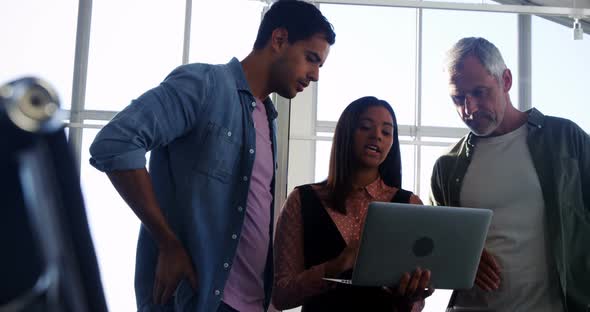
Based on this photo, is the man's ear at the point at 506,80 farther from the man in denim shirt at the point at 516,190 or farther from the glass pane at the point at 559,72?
the glass pane at the point at 559,72

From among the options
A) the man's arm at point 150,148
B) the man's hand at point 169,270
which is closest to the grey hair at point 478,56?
the man's arm at point 150,148

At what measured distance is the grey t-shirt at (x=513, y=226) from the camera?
1.85 meters

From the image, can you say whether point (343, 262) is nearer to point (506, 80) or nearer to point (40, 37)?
point (506, 80)

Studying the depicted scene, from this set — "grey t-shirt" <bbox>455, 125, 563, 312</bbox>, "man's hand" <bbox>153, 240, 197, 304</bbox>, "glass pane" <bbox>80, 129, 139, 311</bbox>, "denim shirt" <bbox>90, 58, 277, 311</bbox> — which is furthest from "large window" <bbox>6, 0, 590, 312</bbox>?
"man's hand" <bbox>153, 240, 197, 304</bbox>

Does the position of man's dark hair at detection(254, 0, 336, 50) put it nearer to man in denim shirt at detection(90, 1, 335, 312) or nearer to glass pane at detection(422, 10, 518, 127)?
man in denim shirt at detection(90, 1, 335, 312)

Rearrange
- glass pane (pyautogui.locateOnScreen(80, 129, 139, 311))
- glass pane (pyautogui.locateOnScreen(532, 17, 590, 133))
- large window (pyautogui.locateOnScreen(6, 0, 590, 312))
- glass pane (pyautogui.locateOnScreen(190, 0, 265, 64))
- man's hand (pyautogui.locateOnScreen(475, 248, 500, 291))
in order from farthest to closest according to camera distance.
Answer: glass pane (pyautogui.locateOnScreen(532, 17, 590, 133)), glass pane (pyautogui.locateOnScreen(190, 0, 265, 64)), large window (pyautogui.locateOnScreen(6, 0, 590, 312)), glass pane (pyautogui.locateOnScreen(80, 129, 139, 311)), man's hand (pyautogui.locateOnScreen(475, 248, 500, 291))

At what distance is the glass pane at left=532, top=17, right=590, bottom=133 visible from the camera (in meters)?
5.13

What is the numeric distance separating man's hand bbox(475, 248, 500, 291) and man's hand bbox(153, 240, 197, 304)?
2.82 feet

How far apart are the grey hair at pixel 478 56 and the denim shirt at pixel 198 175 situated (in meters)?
0.83

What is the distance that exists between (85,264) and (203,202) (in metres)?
1.13

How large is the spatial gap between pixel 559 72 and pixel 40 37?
3742 mm

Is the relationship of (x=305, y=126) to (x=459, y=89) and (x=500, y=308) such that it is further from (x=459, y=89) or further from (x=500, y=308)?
(x=500, y=308)

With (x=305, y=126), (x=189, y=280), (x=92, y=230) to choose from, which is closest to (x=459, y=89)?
(x=189, y=280)

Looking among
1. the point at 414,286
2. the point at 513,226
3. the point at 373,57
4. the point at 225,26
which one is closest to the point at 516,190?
the point at 513,226
